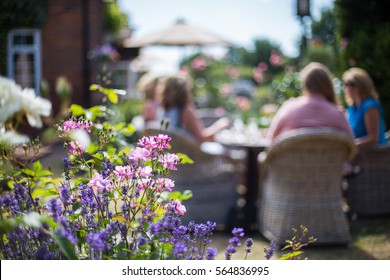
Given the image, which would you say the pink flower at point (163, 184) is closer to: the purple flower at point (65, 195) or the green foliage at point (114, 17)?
the purple flower at point (65, 195)

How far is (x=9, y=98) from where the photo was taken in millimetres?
1535

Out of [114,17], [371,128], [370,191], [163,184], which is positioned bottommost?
[370,191]

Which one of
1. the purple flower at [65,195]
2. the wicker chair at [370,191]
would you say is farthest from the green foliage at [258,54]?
the purple flower at [65,195]

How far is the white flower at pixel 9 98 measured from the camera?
1.50m

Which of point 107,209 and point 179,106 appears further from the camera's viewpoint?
point 179,106

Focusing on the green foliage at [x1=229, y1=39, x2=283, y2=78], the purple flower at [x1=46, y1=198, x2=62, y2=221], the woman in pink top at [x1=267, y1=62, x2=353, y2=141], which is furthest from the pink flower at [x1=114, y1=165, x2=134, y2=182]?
the green foliage at [x1=229, y1=39, x2=283, y2=78]

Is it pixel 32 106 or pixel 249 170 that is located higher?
pixel 32 106

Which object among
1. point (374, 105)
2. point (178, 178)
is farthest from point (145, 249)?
point (374, 105)

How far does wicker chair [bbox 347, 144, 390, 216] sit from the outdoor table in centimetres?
75

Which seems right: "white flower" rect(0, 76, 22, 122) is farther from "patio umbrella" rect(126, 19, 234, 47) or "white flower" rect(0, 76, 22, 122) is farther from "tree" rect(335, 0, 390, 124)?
"patio umbrella" rect(126, 19, 234, 47)

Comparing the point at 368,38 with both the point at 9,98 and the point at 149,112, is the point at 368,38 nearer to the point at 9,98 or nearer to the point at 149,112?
the point at 149,112

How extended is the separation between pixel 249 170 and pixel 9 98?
3.30 meters

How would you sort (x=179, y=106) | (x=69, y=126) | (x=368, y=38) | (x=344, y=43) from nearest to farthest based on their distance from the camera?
(x=69, y=126) → (x=179, y=106) → (x=368, y=38) → (x=344, y=43)

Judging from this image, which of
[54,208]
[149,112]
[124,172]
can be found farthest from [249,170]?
[54,208]
